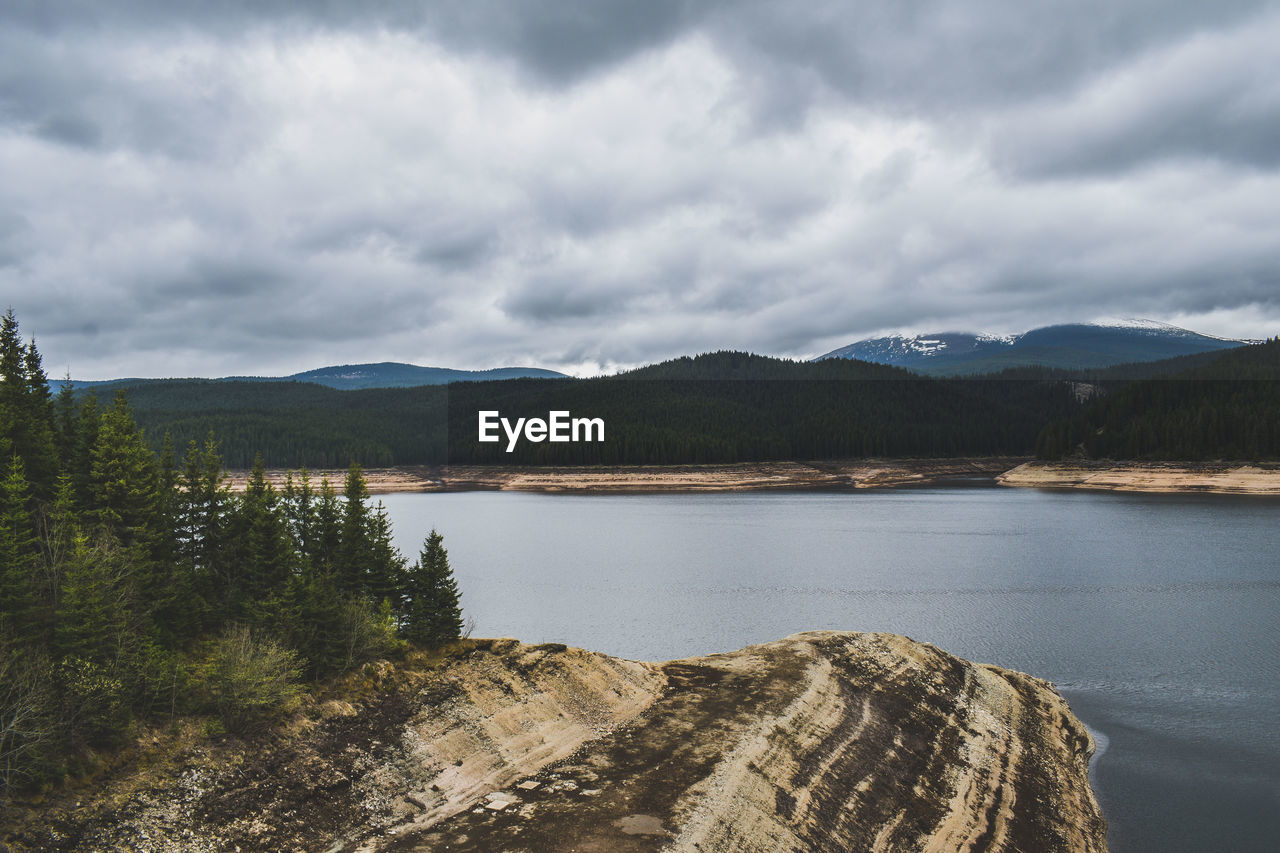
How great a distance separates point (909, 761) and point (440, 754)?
964 centimetres

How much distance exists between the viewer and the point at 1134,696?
67.5 ft

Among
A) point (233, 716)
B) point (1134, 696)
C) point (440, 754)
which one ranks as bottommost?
point (1134, 696)

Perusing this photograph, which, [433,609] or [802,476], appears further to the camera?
[802,476]

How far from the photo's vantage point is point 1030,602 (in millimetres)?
31562

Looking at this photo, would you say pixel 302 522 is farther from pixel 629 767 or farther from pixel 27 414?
pixel 629 767

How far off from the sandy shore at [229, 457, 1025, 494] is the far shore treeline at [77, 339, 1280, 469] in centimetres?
504

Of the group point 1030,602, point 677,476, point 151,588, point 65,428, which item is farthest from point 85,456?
point 677,476

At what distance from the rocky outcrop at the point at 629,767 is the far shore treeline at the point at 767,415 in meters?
86.8

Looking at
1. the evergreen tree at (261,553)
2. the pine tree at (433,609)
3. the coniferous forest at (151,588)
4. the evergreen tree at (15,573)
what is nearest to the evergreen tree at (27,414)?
the coniferous forest at (151,588)

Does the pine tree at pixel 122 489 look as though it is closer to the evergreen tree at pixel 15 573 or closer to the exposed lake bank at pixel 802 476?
the evergreen tree at pixel 15 573

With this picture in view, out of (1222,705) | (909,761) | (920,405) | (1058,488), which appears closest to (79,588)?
(909,761)

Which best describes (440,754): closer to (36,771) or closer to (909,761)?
(36,771)

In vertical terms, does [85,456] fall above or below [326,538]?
above

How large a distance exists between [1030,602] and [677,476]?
234 feet
